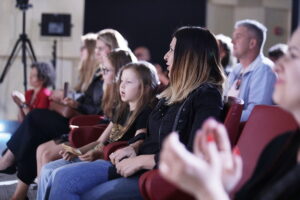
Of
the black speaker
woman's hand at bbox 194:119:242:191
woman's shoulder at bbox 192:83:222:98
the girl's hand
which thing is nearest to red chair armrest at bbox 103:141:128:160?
the girl's hand

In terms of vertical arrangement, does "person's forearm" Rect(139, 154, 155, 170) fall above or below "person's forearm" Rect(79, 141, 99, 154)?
above

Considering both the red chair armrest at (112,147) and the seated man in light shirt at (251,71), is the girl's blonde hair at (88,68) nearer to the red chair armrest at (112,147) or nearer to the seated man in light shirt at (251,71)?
the seated man in light shirt at (251,71)

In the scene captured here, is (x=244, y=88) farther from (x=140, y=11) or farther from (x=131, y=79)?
(x=140, y=11)

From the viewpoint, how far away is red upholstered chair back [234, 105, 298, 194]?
217 centimetres

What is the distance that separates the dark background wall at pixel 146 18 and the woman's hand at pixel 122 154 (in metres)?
5.28

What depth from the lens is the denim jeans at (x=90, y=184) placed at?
7.95 ft

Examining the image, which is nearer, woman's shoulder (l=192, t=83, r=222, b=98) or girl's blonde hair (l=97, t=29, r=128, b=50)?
woman's shoulder (l=192, t=83, r=222, b=98)

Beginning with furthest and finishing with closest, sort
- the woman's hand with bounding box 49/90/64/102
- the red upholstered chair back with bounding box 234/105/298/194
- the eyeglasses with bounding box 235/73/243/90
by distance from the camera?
the woman's hand with bounding box 49/90/64/102, the eyeglasses with bounding box 235/73/243/90, the red upholstered chair back with bounding box 234/105/298/194

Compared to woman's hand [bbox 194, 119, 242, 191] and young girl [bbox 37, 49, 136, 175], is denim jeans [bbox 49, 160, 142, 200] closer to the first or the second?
young girl [bbox 37, 49, 136, 175]

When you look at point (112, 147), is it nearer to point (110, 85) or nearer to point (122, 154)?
point (122, 154)

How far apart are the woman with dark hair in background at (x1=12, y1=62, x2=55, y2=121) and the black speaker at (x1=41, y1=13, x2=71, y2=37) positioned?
259 centimetres

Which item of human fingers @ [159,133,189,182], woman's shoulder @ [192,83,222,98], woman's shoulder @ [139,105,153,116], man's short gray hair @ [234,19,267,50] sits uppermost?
man's short gray hair @ [234,19,267,50]

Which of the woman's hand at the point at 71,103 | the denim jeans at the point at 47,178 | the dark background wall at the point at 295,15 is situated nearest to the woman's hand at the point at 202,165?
the denim jeans at the point at 47,178

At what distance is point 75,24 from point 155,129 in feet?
17.6
